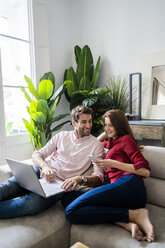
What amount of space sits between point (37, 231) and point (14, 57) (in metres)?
2.84

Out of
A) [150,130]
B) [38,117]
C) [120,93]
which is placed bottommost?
[150,130]

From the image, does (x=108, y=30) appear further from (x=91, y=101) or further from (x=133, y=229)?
(x=133, y=229)

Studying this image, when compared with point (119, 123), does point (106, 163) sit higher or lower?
lower

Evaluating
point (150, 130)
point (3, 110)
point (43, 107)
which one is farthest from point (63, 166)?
point (3, 110)

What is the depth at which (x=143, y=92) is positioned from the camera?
3.11 m

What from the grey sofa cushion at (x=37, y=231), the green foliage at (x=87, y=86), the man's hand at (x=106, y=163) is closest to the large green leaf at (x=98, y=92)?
the green foliage at (x=87, y=86)

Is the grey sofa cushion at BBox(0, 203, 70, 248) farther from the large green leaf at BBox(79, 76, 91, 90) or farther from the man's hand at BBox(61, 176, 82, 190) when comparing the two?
the large green leaf at BBox(79, 76, 91, 90)

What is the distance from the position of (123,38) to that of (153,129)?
1.60m

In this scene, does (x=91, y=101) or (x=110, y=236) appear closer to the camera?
(x=110, y=236)

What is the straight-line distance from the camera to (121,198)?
1348 millimetres

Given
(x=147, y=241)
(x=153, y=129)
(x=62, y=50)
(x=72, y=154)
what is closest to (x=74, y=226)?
(x=147, y=241)

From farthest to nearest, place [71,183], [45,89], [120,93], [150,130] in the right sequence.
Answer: [120,93] → [45,89] → [150,130] → [71,183]

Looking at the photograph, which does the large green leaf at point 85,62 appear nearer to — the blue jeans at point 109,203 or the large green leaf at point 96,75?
the large green leaf at point 96,75

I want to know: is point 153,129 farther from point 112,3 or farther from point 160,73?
point 112,3
